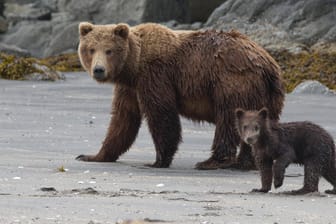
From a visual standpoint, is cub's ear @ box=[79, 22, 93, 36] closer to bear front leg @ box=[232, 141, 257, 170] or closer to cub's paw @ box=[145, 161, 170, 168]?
cub's paw @ box=[145, 161, 170, 168]

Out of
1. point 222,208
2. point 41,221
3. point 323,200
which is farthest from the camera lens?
point 323,200

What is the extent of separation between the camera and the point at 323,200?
10.6 m

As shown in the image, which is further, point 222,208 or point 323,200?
point 323,200

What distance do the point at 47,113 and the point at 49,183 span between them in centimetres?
698

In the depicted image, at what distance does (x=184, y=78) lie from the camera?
13.6 m

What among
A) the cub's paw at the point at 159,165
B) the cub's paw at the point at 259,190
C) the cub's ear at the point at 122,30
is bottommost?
the cub's paw at the point at 159,165

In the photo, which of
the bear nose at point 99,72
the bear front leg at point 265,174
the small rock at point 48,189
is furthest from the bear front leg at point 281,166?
the bear nose at point 99,72

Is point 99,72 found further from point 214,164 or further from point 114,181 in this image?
point 114,181

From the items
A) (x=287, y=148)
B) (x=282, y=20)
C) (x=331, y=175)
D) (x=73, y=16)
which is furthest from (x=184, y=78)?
(x=73, y=16)

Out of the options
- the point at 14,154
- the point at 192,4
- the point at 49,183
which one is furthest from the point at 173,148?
the point at 192,4

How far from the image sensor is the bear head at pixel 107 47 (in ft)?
44.2

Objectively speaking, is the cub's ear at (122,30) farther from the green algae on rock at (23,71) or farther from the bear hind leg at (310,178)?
the green algae on rock at (23,71)

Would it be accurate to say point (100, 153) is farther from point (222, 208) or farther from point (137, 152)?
point (222, 208)

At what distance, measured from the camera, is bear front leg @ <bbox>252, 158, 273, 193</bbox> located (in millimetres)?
11047
